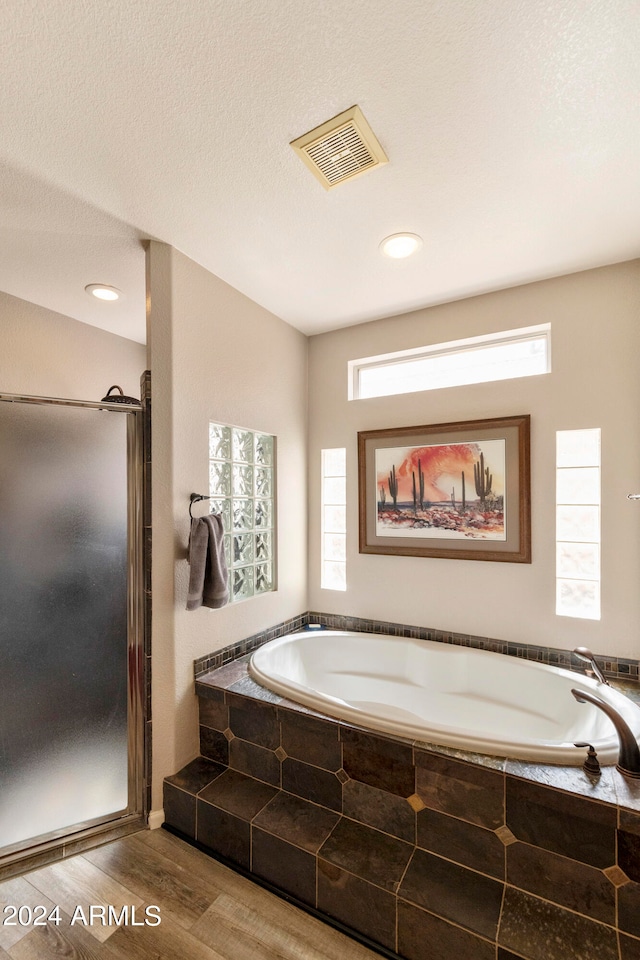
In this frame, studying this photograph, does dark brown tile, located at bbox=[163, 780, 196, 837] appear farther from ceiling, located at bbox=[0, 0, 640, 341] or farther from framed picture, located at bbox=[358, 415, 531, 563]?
ceiling, located at bbox=[0, 0, 640, 341]

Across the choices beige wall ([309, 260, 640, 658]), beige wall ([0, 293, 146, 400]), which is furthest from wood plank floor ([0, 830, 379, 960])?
beige wall ([0, 293, 146, 400])

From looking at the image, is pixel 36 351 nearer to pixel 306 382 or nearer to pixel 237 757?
pixel 306 382

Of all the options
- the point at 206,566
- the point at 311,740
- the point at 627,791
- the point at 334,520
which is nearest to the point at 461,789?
the point at 627,791

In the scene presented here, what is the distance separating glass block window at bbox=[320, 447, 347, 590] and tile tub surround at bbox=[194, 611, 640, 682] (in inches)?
10.1

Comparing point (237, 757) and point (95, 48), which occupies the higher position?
point (95, 48)

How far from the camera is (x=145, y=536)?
1969mm

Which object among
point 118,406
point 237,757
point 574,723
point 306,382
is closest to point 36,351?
point 118,406

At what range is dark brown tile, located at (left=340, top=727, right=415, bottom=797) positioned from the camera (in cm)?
157

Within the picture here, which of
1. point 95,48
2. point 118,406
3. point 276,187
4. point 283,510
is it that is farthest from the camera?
point 283,510

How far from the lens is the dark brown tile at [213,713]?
78.4 inches

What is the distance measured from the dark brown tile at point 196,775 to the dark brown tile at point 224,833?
0.09 meters

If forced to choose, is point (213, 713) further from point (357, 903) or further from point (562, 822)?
point (562, 822)

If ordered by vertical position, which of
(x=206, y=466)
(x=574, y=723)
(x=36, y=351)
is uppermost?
(x=36, y=351)

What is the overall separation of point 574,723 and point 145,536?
2.18m
